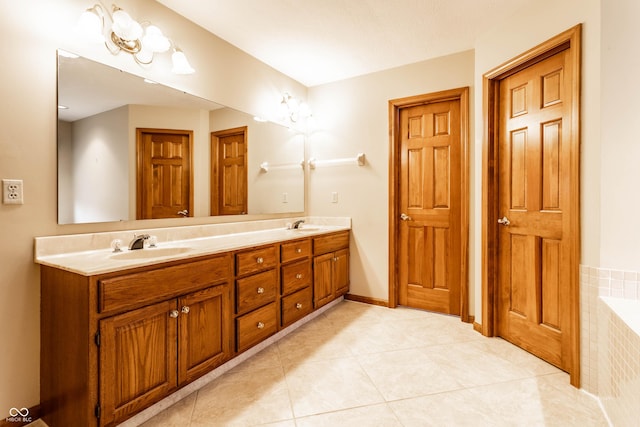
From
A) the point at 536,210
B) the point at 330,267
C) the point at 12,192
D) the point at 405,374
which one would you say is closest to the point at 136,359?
the point at 12,192

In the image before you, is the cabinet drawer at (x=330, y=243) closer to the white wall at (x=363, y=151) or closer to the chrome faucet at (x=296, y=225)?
the white wall at (x=363, y=151)

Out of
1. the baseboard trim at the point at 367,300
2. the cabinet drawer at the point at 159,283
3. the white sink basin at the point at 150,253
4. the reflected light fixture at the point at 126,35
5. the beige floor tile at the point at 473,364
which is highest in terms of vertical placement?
the reflected light fixture at the point at 126,35

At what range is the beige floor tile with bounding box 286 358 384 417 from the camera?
161cm

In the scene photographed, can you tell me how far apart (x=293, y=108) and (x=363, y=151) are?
2.89 feet

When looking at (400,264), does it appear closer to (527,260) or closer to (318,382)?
(527,260)

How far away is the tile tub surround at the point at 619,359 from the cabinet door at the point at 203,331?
6.29 ft

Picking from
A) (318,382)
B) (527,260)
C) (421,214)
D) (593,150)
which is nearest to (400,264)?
(421,214)

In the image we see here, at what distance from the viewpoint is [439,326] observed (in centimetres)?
264

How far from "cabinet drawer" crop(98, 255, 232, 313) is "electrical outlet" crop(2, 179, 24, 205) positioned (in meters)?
0.67

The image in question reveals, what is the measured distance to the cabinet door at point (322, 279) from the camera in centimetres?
272

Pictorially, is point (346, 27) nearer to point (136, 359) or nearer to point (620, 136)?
point (620, 136)

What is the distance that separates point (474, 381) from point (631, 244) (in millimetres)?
1111

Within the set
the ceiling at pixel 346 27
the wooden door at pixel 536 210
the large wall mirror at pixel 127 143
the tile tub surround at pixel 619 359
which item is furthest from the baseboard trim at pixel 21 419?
the wooden door at pixel 536 210

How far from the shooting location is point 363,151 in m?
3.19
